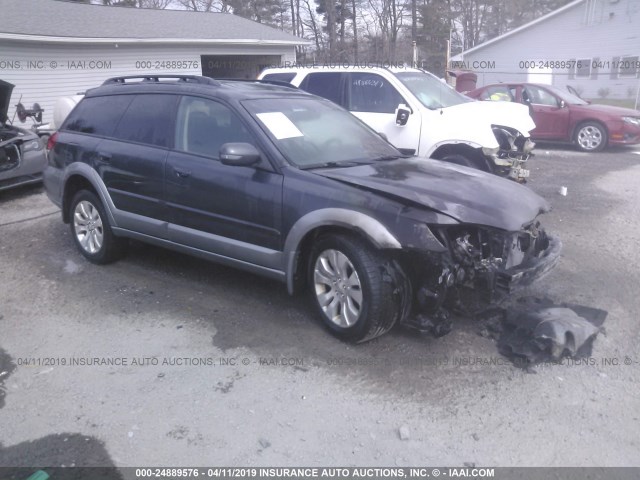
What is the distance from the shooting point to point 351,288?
407 cm

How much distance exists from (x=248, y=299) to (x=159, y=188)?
3.97 feet

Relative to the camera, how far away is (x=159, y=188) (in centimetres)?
507

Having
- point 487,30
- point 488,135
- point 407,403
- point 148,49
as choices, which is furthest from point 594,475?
point 487,30

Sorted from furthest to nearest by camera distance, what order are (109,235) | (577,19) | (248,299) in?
(577,19)
(109,235)
(248,299)

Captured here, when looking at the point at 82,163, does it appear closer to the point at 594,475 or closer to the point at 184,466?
the point at 184,466

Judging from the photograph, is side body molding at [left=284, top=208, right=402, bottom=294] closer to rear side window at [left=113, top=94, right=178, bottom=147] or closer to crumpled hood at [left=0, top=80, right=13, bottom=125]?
rear side window at [left=113, top=94, right=178, bottom=147]

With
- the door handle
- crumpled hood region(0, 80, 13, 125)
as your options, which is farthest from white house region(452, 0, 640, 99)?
the door handle

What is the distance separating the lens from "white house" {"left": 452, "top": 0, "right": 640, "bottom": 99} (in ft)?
93.5

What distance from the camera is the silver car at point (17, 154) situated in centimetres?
868

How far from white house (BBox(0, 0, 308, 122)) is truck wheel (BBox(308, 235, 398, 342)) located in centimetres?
1322

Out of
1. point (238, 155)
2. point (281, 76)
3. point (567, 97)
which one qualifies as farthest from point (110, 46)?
point (238, 155)

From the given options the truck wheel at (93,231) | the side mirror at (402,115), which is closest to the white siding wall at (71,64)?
the truck wheel at (93,231)

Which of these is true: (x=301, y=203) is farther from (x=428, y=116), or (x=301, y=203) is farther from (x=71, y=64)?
(x=71, y=64)

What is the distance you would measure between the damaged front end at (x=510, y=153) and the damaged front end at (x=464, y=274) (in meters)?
3.91
